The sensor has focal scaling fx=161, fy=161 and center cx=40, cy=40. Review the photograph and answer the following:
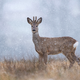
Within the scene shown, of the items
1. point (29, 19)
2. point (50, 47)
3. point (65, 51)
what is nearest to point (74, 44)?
point (65, 51)

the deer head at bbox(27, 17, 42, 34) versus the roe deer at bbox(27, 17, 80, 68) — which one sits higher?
the deer head at bbox(27, 17, 42, 34)

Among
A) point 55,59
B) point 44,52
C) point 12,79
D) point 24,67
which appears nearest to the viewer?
point 12,79

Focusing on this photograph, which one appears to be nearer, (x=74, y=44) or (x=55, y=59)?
(x=74, y=44)

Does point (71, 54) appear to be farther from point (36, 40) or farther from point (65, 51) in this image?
point (36, 40)

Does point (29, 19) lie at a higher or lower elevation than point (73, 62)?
higher

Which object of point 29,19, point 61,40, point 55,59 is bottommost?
point 55,59

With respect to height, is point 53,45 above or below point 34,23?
below

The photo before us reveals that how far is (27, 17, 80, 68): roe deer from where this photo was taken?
6.98 metres

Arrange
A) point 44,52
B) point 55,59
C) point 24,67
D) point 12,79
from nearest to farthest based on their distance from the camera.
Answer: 1. point 12,79
2. point 24,67
3. point 44,52
4. point 55,59

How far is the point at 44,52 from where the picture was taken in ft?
22.6

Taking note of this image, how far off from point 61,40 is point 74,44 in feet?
1.97

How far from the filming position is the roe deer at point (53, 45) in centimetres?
698

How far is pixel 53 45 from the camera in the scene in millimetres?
7188

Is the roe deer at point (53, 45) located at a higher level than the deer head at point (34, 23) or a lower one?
lower
